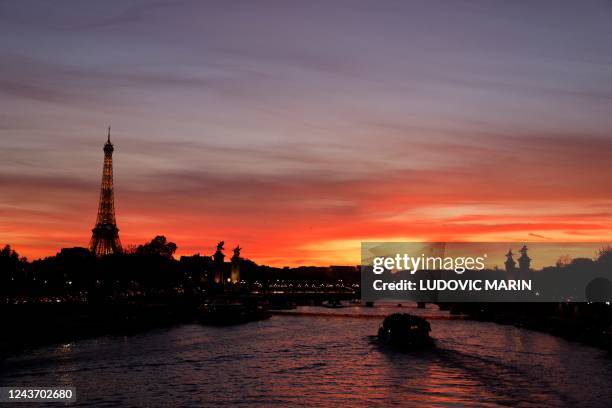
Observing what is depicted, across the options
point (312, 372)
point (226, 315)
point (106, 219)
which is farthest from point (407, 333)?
point (106, 219)

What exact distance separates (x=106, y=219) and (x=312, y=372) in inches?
4916

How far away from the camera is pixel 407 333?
7950 centimetres

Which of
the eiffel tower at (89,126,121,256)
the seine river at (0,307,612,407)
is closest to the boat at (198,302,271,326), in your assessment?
the seine river at (0,307,612,407)

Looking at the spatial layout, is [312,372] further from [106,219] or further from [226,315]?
[106,219]

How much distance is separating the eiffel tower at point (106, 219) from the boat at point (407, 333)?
10263cm

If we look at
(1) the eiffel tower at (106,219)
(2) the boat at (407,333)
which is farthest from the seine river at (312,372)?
(1) the eiffel tower at (106,219)

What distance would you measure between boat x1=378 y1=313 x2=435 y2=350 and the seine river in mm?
2043

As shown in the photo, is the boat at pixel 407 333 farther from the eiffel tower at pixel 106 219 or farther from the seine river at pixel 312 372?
the eiffel tower at pixel 106 219

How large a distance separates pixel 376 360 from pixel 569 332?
1437 inches

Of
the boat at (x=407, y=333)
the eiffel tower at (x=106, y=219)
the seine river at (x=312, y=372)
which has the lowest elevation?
the seine river at (x=312, y=372)

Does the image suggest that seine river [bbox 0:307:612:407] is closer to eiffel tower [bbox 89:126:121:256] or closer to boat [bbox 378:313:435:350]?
boat [bbox 378:313:435:350]

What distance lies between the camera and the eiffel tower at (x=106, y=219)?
169 m

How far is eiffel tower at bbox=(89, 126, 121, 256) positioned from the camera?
556 ft

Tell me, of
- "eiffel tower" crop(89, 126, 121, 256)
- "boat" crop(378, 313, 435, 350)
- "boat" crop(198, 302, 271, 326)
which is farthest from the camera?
"eiffel tower" crop(89, 126, 121, 256)
